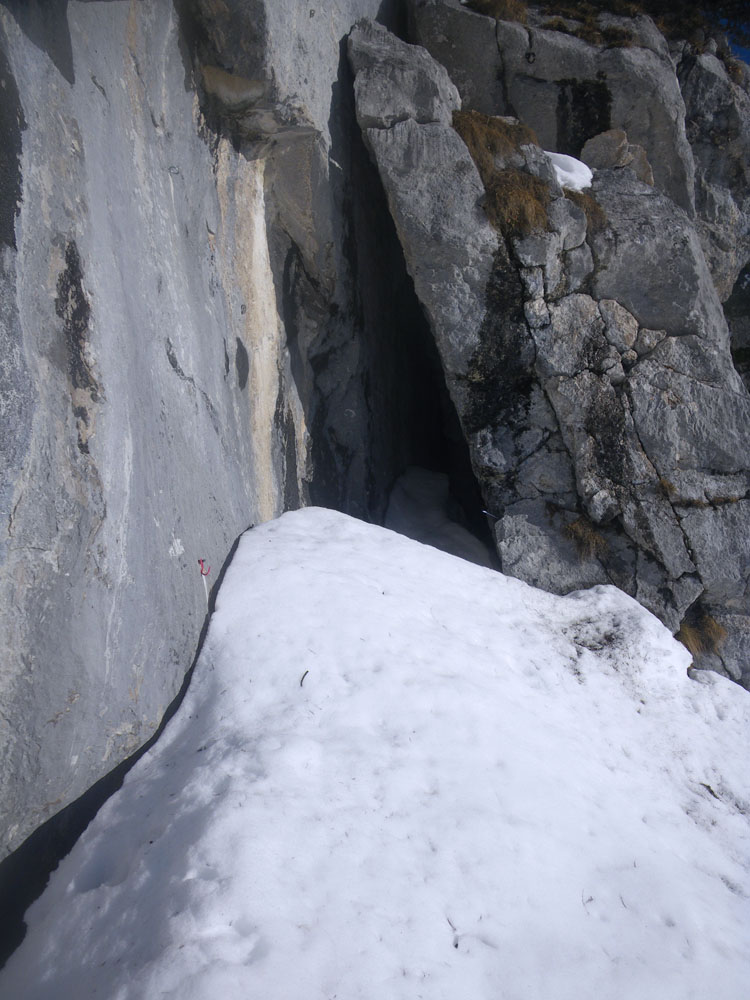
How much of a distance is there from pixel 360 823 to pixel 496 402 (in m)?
3.95

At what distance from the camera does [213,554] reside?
158 inches

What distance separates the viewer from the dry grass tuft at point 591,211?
5797mm

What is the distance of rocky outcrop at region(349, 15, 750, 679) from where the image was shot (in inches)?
217

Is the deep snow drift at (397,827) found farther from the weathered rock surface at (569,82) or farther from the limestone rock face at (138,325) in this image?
Result: the weathered rock surface at (569,82)

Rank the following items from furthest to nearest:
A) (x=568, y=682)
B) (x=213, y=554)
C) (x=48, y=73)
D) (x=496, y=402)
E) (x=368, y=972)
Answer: (x=496, y=402)
(x=568, y=682)
(x=213, y=554)
(x=48, y=73)
(x=368, y=972)

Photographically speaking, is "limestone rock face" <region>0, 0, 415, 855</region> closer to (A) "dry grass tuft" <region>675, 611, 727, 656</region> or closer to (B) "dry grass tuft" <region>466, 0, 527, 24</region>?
(B) "dry grass tuft" <region>466, 0, 527, 24</region>

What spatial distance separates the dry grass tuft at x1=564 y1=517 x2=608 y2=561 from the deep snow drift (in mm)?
1210

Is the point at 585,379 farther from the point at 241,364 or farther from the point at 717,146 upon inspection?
the point at 717,146

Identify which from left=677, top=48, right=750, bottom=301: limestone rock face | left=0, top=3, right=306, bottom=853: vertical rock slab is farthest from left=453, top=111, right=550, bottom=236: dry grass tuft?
left=677, top=48, right=750, bottom=301: limestone rock face

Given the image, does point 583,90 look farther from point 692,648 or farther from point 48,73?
point 48,73

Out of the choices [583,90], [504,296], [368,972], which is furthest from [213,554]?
[583,90]

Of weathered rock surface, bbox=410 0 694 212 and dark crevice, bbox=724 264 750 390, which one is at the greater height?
weathered rock surface, bbox=410 0 694 212

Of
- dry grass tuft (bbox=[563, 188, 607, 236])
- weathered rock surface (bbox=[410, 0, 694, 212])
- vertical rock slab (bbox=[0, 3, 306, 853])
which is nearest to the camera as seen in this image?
vertical rock slab (bbox=[0, 3, 306, 853])

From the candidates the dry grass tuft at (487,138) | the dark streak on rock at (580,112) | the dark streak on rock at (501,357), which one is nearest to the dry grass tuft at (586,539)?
the dark streak on rock at (501,357)
